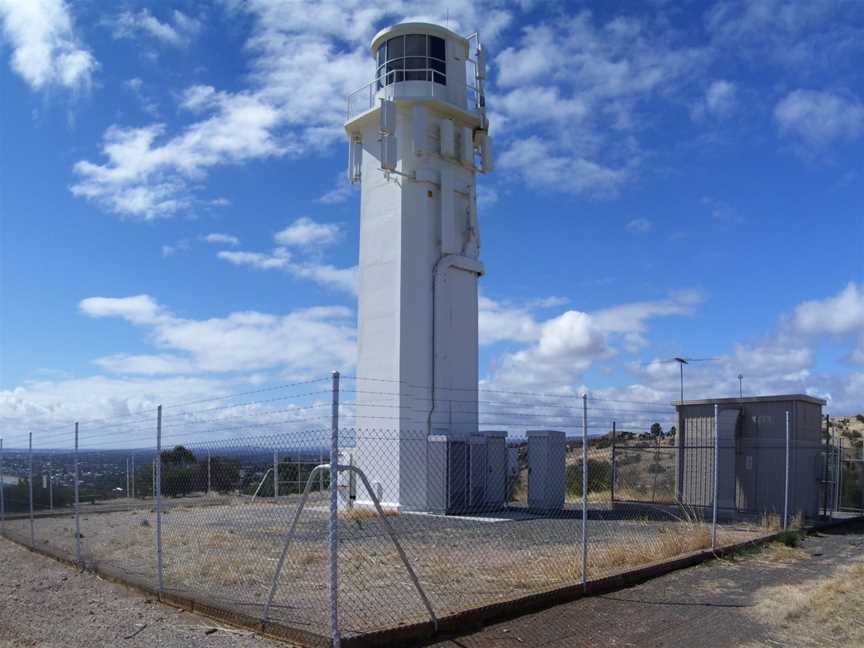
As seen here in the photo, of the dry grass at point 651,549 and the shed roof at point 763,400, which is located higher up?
the shed roof at point 763,400

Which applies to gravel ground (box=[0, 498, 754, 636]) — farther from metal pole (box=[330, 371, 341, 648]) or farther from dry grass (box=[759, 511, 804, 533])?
dry grass (box=[759, 511, 804, 533])

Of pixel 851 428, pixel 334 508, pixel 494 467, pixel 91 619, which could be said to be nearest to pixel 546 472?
pixel 494 467

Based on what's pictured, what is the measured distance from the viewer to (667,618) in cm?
920

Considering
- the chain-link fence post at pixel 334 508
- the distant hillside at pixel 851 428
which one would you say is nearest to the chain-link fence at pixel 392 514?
the chain-link fence post at pixel 334 508

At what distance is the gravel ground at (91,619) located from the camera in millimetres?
8087

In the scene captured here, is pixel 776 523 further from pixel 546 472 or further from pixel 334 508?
pixel 334 508

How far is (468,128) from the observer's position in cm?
2583

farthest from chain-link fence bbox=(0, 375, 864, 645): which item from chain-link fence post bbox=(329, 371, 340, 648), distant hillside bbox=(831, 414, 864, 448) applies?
distant hillside bbox=(831, 414, 864, 448)

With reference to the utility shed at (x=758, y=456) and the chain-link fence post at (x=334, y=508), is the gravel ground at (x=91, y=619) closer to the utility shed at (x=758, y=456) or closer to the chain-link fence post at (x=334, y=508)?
the chain-link fence post at (x=334, y=508)

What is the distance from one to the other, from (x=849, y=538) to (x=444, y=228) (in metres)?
13.6

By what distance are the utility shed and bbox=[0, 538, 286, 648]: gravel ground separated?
47.2 ft

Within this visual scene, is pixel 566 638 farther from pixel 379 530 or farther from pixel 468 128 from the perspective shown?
pixel 468 128

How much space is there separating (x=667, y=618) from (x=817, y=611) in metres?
1.73

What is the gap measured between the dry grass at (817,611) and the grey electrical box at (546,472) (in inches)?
457
